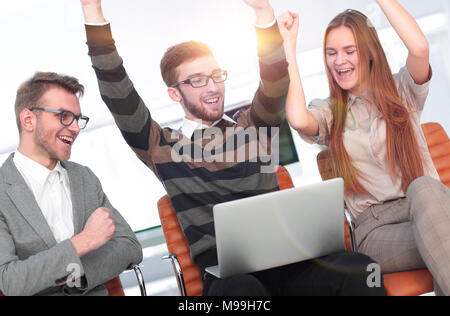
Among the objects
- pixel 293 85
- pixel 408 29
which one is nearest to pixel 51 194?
pixel 293 85

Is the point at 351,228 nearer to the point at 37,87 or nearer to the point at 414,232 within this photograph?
the point at 414,232

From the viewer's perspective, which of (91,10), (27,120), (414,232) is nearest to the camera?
Answer: (414,232)

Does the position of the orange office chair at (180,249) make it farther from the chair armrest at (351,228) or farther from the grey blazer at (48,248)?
the chair armrest at (351,228)

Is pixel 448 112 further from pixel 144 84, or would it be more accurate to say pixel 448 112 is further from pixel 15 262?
pixel 15 262

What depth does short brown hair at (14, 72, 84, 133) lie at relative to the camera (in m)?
2.05

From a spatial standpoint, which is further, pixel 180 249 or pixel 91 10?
pixel 180 249

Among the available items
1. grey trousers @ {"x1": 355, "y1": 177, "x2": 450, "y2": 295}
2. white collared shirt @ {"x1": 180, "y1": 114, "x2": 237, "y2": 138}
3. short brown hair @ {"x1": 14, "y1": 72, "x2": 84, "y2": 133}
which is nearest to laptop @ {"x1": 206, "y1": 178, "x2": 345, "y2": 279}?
grey trousers @ {"x1": 355, "y1": 177, "x2": 450, "y2": 295}

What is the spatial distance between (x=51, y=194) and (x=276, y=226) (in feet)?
3.24

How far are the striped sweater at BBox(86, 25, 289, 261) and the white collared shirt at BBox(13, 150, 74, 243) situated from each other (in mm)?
346

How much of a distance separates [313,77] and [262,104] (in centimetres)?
269

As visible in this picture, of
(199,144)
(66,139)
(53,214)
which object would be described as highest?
(66,139)

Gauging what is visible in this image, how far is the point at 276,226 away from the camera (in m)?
1.50

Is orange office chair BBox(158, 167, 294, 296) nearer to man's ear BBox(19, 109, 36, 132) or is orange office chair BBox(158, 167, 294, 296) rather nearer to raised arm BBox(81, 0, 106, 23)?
man's ear BBox(19, 109, 36, 132)

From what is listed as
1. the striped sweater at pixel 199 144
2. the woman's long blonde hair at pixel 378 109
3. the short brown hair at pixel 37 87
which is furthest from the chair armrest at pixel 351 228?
the short brown hair at pixel 37 87
